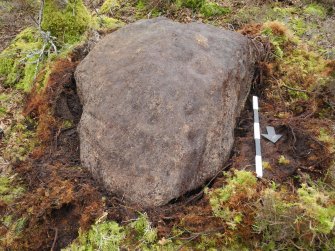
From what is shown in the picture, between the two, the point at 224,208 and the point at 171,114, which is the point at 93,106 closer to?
the point at 171,114

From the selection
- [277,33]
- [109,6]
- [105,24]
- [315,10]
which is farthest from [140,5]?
[315,10]

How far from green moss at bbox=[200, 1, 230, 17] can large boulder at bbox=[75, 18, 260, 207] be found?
370 cm

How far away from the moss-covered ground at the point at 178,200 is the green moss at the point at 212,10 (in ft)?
6.49

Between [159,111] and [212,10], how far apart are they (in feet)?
16.9

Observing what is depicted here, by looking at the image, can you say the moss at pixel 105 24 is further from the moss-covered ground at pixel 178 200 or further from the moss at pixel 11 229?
the moss at pixel 11 229

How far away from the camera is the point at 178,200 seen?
3875mm

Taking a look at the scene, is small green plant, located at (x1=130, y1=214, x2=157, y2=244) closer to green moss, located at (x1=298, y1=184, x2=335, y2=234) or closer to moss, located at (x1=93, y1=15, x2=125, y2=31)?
green moss, located at (x1=298, y1=184, x2=335, y2=234)

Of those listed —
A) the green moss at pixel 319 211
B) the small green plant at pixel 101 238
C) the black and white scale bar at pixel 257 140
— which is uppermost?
the green moss at pixel 319 211

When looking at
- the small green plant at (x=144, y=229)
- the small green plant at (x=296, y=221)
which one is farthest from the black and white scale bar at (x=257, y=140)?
the small green plant at (x=144, y=229)

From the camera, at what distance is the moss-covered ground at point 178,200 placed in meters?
3.38

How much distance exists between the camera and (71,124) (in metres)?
4.90

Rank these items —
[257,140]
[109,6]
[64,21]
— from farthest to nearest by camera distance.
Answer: [109,6] < [64,21] < [257,140]

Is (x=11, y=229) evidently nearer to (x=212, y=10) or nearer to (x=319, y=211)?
(x=319, y=211)

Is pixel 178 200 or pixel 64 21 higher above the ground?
pixel 64 21
